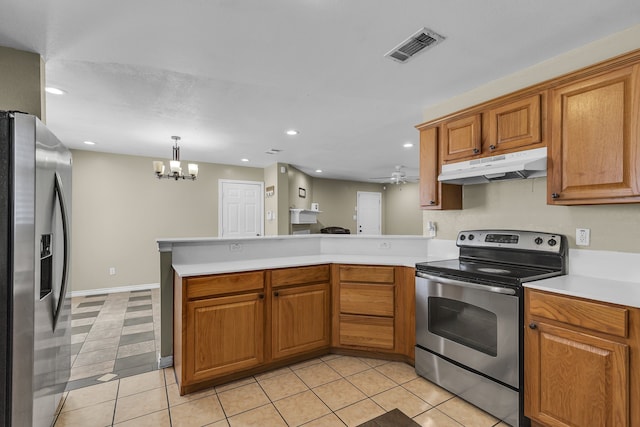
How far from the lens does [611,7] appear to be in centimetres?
159

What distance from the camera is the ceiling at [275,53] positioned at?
1623 millimetres

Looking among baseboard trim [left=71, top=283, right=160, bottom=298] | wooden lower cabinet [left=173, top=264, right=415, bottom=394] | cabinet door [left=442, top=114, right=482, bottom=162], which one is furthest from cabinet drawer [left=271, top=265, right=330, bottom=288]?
baseboard trim [left=71, top=283, right=160, bottom=298]

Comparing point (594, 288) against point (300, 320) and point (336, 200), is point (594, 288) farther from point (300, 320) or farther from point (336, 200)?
point (336, 200)

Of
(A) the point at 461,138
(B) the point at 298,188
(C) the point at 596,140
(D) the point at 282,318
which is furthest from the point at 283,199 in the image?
(C) the point at 596,140

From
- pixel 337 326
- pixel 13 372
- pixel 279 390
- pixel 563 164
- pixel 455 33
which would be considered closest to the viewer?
pixel 13 372

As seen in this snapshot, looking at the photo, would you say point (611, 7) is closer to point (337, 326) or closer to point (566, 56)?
point (566, 56)

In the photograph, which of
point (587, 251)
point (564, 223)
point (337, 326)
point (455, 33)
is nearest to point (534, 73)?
point (455, 33)

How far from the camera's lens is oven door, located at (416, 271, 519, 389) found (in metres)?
1.86

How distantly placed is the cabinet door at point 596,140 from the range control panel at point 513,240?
30 centimetres

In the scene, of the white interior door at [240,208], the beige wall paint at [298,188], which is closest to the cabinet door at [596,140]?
the beige wall paint at [298,188]

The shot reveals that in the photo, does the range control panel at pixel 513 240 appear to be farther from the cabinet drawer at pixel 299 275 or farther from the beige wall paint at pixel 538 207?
the cabinet drawer at pixel 299 275

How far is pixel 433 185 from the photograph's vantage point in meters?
2.72

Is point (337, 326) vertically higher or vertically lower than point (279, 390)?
higher

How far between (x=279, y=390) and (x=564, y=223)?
2.34 m
